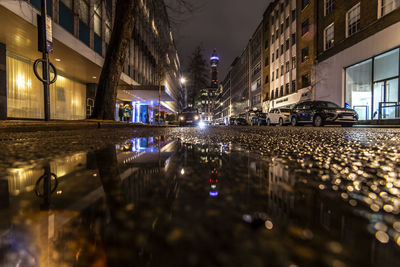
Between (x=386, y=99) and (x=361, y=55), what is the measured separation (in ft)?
13.2

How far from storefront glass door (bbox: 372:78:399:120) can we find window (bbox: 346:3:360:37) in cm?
511

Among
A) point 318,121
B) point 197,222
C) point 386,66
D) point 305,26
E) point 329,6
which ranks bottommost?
point 197,222

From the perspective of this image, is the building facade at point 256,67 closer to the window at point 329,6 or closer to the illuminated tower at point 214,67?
the window at point 329,6

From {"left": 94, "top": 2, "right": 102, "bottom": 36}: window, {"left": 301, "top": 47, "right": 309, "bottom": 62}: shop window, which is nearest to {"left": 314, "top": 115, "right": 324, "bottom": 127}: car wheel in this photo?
{"left": 301, "top": 47, "right": 309, "bottom": 62}: shop window

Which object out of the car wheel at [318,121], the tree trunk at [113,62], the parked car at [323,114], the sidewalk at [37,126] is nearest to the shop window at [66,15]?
the tree trunk at [113,62]

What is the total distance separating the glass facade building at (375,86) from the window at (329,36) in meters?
4.01

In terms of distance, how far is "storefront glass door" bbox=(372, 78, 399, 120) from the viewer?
13.4 metres

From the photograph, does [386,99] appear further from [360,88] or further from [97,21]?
[97,21]

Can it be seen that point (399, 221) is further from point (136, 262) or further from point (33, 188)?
point (33, 188)

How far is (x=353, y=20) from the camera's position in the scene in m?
17.0

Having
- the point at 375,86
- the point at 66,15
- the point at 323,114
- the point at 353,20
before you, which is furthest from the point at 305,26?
the point at 66,15

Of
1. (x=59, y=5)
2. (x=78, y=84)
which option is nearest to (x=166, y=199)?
(x=59, y=5)

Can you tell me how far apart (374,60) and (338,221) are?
2006cm

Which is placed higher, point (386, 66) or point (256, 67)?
point (256, 67)
